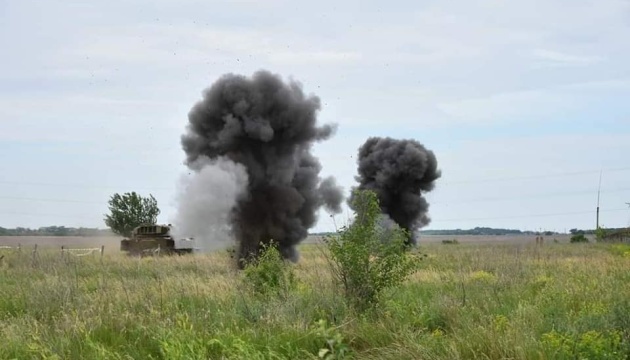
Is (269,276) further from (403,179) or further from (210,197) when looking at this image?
(403,179)

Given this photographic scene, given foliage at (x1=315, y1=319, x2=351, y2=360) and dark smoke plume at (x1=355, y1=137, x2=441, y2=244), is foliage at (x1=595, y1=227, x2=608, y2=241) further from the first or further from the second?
foliage at (x1=315, y1=319, x2=351, y2=360)

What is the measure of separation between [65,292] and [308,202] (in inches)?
904

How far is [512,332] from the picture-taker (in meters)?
6.97

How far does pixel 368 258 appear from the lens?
31.1 feet

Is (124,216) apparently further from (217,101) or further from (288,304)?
(288,304)

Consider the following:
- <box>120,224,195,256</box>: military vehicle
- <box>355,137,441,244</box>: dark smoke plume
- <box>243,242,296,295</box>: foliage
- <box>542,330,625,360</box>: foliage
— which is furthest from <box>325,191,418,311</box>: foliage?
<box>355,137,441,244</box>: dark smoke plume

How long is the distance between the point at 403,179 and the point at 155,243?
23840 millimetres

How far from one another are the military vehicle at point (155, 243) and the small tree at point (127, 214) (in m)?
21.5

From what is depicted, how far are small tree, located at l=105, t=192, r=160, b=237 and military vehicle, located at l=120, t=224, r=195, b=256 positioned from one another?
21499mm

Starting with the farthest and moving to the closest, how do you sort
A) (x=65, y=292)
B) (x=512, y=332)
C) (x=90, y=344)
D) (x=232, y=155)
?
(x=232, y=155), (x=65, y=292), (x=90, y=344), (x=512, y=332)

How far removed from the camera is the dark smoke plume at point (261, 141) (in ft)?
93.8

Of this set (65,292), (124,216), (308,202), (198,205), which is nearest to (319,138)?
(308,202)

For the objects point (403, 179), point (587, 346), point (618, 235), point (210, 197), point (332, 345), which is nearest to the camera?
point (587, 346)

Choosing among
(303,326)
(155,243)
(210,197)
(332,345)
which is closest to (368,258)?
(303,326)
